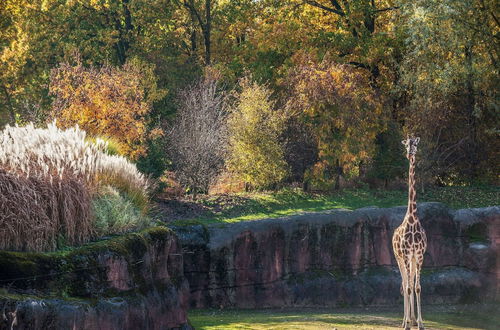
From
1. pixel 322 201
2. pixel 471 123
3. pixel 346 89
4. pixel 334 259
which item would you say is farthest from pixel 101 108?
pixel 471 123

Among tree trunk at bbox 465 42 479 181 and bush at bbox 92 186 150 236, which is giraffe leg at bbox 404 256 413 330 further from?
tree trunk at bbox 465 42 479 181

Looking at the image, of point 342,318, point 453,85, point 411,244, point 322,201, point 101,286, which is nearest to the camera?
point 101,286

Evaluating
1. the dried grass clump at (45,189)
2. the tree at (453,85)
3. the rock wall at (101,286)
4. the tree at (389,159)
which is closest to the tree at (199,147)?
the tree at (389,159)

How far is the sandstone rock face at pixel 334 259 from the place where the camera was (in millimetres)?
21344

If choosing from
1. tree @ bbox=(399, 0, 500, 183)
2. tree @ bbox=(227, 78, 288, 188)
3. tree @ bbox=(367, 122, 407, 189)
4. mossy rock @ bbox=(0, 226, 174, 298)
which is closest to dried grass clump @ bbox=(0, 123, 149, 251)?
mossy rock @ bbox=(0, 226, 174, 298)

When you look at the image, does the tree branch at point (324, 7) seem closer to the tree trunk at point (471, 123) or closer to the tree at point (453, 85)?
the tree at point (453, 85)

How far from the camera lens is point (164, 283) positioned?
15.0 metres

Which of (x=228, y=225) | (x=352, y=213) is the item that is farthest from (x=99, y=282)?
(x=352, y=213)

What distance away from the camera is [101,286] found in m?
12.7

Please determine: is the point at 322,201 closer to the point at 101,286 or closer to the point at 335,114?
the point at 335,114

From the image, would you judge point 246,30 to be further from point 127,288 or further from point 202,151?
point 127,288

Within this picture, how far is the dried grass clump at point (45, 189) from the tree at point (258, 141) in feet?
49.3

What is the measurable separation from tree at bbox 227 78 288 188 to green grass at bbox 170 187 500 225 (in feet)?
2.66

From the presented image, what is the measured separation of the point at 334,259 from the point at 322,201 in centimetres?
613
